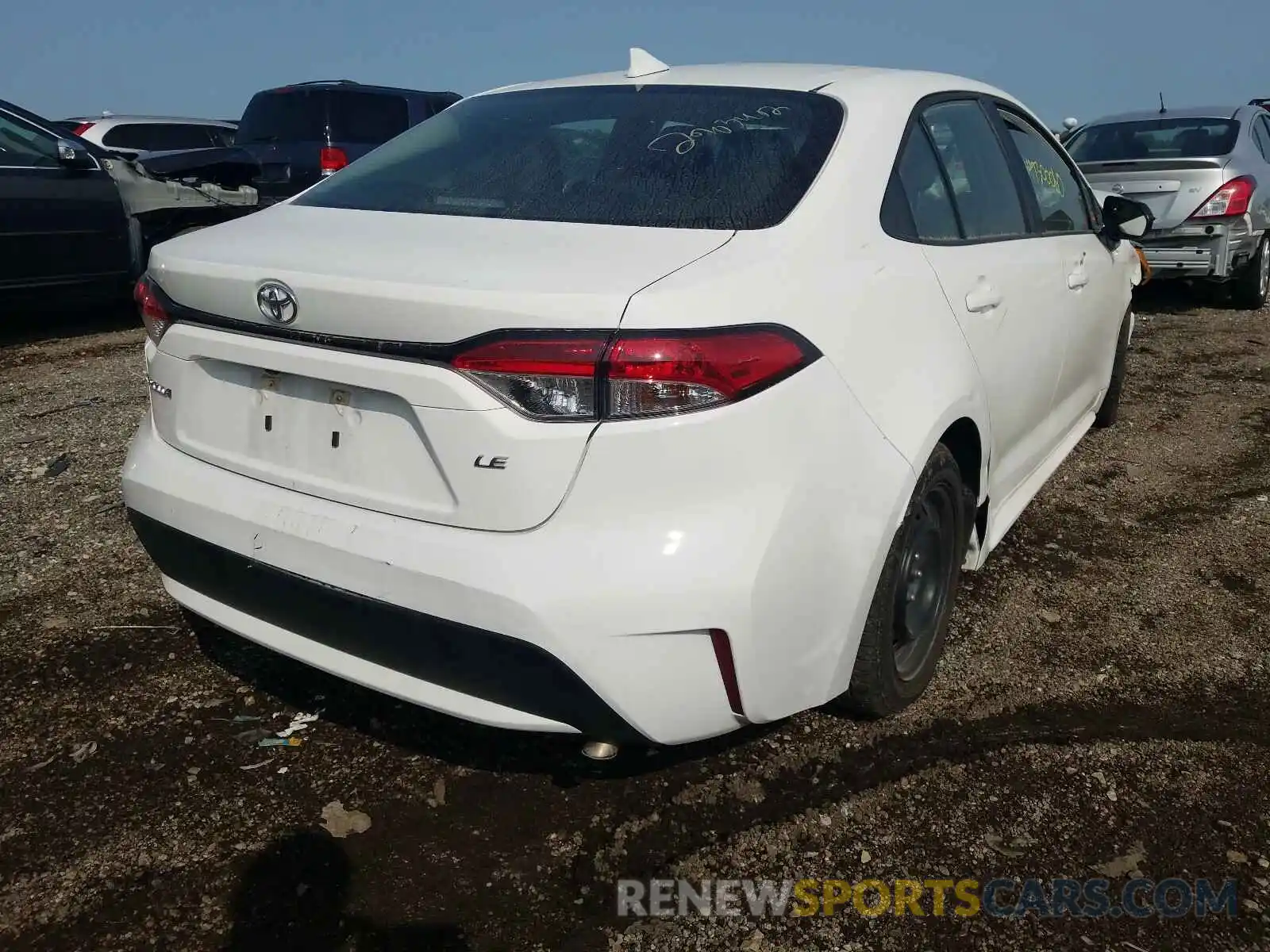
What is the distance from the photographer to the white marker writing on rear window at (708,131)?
2.43 meters

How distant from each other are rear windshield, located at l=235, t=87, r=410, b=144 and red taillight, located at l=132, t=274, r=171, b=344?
23.7ft

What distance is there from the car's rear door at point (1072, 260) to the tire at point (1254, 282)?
5.18 metres

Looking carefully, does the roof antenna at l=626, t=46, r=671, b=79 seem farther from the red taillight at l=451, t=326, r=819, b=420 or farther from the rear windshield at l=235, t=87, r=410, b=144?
the rear windshield at l=235, t=87, r=410, b=144

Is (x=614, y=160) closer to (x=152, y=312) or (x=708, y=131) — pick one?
A: (x=708, y=131)

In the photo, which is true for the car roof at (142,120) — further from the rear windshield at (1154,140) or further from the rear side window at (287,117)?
the rear windshield at (1154,140)

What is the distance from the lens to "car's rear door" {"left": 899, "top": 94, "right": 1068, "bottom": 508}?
2561 millimetres

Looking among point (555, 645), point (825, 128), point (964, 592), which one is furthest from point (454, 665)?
point (964, 592)

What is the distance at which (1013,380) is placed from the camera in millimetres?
2883

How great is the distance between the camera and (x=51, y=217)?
21.6 feet

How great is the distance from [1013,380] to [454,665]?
1787 mm

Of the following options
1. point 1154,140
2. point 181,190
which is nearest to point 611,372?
point 181,190

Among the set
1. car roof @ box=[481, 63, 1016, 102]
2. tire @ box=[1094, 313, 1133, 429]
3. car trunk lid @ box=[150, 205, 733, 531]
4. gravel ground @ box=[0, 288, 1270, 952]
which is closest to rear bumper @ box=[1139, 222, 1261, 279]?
tire @ box=[1094, 313, 1133, 429]

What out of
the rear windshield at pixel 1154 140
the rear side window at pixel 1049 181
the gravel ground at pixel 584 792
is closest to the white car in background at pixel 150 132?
the rear windshield at pixel 1154 140

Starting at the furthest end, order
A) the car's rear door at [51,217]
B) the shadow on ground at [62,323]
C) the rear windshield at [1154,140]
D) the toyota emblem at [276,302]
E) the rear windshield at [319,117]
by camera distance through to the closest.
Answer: the rear windshield at [319,117] < the rear windshield at [1154,140] < the shadow on ground at [62,323] < the car's rear door at [51,217] < the toyota emblem at [276,302]
